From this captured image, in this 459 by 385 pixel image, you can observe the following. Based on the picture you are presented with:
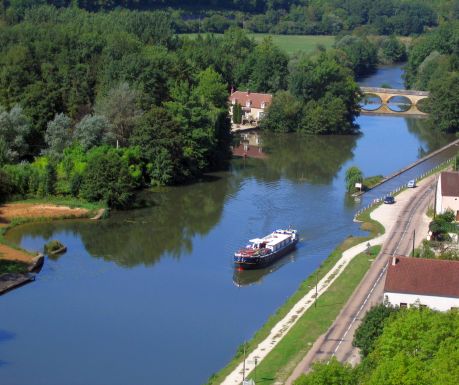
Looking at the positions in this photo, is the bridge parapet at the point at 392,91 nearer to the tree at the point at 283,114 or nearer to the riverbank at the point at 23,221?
the tree at the point at 283,114

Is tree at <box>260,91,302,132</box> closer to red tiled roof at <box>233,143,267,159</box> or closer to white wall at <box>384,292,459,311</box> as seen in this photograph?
red tiled roof at <box>233,143,267,159</box>

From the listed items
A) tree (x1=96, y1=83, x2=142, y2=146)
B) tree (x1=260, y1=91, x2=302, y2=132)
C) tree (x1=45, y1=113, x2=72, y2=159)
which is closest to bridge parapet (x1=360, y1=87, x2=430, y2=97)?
tree (x1=260, y1=91, x2=302, y2=132)

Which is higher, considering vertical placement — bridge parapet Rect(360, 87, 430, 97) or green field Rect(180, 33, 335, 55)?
green field Rect(180, 33, 335, 55)

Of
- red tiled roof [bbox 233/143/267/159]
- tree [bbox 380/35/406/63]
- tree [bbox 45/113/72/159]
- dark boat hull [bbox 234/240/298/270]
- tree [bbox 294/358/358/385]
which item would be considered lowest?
dark boat hull [bbox 234/240/298/270]

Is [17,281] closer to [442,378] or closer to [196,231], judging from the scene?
[196,231]

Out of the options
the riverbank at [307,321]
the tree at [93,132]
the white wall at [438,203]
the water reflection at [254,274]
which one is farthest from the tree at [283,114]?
the water reflection at [254,274]

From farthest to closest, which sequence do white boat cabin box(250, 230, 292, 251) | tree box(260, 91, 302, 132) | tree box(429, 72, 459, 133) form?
tree box(429, 72, 459, 133) → tree box(260, 91, 302, 132) → white boat cabin box(250, 230, 292, 251)

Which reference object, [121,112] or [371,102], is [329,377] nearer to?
[121,112]
